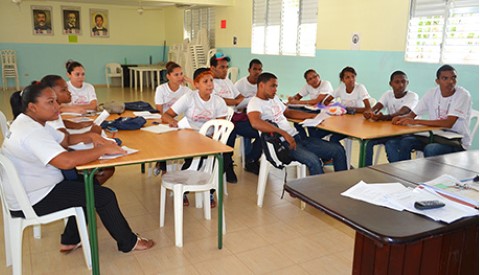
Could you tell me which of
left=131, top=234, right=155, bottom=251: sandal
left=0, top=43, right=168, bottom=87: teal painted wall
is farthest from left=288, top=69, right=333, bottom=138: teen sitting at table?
left=0, top=43, right=168, bottom=87: teal painted wall

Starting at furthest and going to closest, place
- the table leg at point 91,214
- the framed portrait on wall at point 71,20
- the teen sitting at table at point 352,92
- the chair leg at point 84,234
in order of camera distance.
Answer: the framed portrait on wall at point 71,20, the teen sitting at table at point 352,92, the chair leg at point 84,234, the table leg at point 91,214

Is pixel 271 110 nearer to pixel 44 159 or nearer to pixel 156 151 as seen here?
pixel 156 151

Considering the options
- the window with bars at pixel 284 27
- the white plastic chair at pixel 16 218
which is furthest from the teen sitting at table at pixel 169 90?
the window with bars at pixel 284 27

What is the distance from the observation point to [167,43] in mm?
13648

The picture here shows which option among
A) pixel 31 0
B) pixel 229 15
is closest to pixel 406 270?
pixel 229 15

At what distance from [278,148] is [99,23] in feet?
35.3

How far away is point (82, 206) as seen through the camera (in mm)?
2479

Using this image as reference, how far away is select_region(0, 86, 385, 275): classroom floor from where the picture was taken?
2.63 meters

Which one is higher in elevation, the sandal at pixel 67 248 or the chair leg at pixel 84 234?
the chair leg at pixel 84 234

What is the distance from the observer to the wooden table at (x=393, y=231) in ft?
4.70

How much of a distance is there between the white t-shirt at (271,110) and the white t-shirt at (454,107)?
141cm

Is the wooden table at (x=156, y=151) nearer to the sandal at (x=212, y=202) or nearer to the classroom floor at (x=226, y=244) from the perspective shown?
the classroom floor at (x=226, y=244)

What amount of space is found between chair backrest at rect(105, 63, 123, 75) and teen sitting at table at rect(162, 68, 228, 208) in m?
9.63

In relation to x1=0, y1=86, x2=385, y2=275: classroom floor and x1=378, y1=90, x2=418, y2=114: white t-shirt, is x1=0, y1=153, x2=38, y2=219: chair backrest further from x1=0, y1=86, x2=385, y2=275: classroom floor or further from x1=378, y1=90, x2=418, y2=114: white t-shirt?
x1=378, y1=90, x2=418, y2=114: white t-shirt
